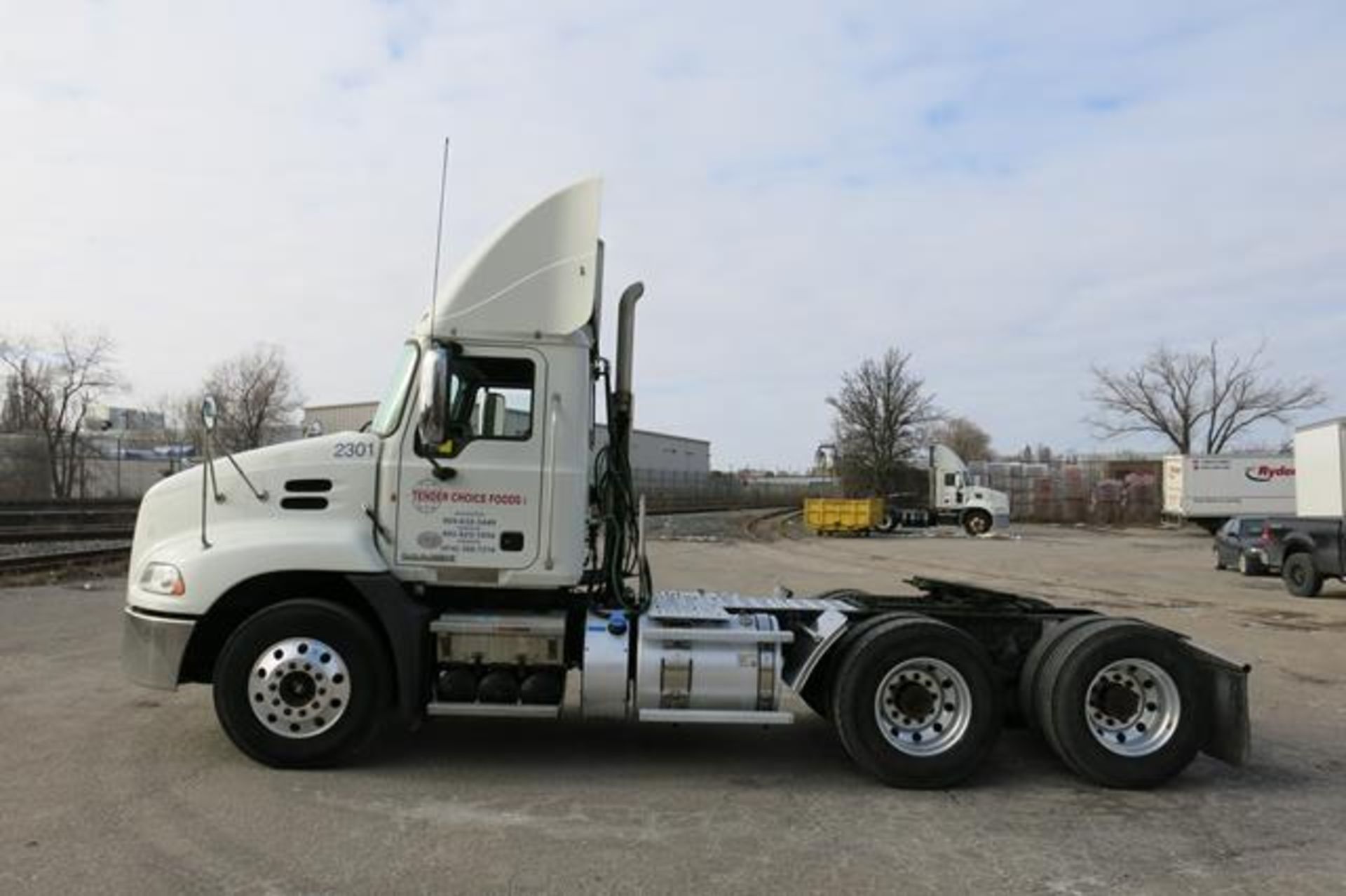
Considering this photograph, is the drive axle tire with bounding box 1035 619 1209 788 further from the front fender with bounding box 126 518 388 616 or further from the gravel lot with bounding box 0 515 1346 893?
the front fender with bounding box 126 518 388 616

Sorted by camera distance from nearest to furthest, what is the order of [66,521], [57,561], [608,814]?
[608,814] → [57,561] → [66,521]

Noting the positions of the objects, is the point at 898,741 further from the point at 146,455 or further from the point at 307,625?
the point at 146,455

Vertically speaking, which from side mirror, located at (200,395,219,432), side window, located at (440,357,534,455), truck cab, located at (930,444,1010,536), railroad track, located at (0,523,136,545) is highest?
truck cab, located at (930,444,1010,536)

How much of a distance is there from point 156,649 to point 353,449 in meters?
1.70

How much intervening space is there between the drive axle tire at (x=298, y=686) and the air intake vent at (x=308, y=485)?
0.78 metres

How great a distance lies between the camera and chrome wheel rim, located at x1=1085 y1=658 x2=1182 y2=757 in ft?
20.9

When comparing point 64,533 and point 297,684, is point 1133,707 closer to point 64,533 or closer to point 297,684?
point 297,684

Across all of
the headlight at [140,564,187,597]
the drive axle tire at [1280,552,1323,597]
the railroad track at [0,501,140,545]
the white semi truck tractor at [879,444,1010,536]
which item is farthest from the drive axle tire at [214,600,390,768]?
the white semi truck tractor at [879,444,1010,536]

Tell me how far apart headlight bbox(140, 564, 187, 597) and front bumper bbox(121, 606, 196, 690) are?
0.53 ft

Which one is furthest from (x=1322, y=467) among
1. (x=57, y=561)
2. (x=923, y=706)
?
(x=57, y=561)

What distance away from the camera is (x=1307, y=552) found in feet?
64.0

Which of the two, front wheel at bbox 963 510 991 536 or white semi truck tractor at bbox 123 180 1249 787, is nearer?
white semi truck tractor at bbox 123 180 1249 787

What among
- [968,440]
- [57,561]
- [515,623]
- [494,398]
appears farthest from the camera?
[968,440]

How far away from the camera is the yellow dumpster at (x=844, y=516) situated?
149 ft
